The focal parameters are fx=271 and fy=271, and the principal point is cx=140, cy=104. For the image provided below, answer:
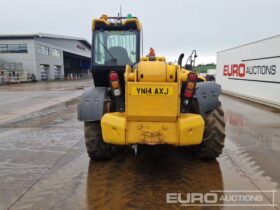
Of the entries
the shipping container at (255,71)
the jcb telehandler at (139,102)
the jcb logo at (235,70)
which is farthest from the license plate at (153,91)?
the jcb logo at (235,70)

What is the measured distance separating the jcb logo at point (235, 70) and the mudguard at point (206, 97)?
12324 mm

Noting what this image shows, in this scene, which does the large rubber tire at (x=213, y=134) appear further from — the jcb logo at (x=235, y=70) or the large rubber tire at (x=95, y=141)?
the jcb logo at (x=235, y=70)

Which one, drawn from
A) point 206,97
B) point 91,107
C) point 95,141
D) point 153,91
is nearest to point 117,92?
point 91,107

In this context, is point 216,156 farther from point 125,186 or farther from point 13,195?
point 13,195

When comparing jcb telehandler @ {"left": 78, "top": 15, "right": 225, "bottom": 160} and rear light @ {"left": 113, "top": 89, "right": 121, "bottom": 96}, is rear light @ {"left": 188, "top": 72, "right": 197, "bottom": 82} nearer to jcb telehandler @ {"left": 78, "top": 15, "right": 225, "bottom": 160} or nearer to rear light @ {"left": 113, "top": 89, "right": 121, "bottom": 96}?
jcb telehandler @ {"left": 78, "top": 15, "right": 225, "bottom": 160}

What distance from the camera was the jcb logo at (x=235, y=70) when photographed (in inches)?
639

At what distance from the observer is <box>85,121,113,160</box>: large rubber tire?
15.7 feet

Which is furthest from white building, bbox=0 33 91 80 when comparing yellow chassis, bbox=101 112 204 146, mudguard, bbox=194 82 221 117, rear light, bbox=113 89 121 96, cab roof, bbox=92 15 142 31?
yellow chassis, bbox=101 112 204 146

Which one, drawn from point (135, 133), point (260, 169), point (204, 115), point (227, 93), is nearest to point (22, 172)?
point (135, 133)

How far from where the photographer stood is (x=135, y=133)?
13.0 feet

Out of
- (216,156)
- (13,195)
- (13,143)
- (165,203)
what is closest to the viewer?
(165,203)

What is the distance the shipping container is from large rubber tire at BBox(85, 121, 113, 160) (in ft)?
31.6

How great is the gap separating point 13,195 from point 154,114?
89.9 inches

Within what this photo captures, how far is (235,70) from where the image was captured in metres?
17.6
